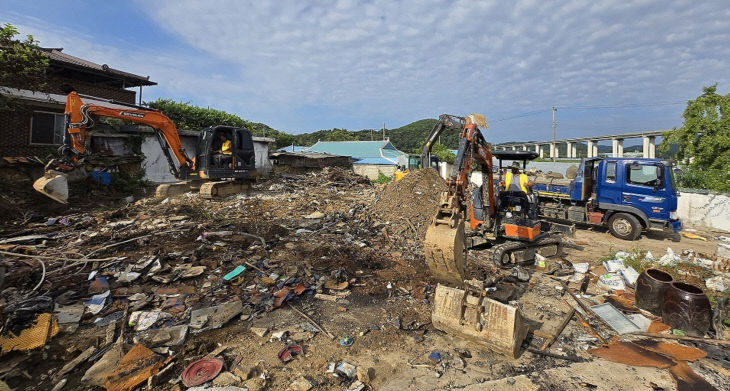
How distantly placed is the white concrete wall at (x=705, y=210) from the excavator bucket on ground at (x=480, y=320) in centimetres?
1166

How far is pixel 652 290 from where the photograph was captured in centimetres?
464

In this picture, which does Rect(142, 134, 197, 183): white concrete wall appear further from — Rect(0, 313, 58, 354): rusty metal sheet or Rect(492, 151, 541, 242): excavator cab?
Rect(492, 151, 541, 242): excavator cab

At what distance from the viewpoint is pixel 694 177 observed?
1194cm

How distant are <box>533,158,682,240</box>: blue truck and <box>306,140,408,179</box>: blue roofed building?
51.3ft

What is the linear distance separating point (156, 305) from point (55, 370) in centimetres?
127

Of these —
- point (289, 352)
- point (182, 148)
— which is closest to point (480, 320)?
point (289, 352)

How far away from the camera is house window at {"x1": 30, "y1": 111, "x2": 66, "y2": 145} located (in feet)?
36.2

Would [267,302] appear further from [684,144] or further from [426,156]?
[684,144]

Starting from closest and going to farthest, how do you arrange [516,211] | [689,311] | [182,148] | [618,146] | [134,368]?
1. [134,368]
2. [689,311]
3. [516,211]
4. [182,148]
5. [618,146]

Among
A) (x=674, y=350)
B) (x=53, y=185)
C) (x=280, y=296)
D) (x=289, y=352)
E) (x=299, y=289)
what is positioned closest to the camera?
(x=289, y=352)

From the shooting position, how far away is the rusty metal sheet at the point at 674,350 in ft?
11.6

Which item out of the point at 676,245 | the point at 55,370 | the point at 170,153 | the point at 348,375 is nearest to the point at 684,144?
the point at 676,245

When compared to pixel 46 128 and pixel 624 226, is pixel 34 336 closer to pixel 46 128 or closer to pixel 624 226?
pixel 46 128

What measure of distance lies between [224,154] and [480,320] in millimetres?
10194
